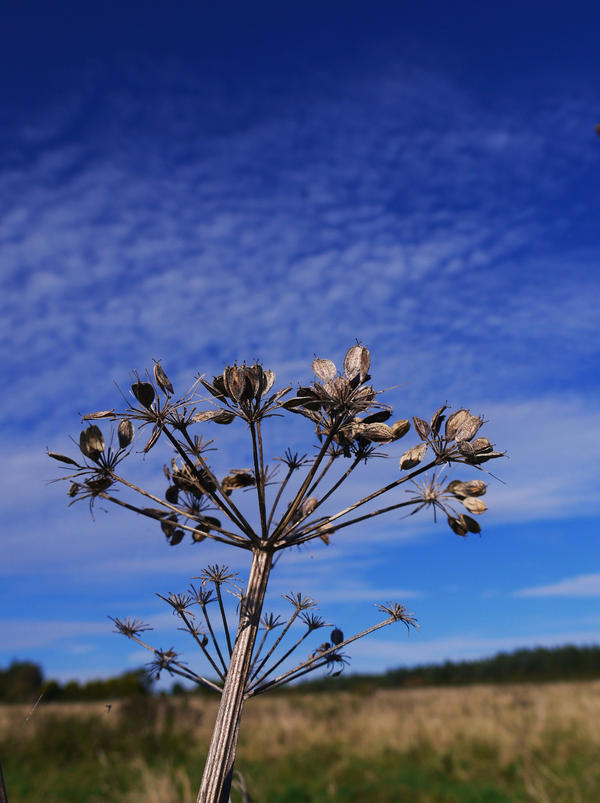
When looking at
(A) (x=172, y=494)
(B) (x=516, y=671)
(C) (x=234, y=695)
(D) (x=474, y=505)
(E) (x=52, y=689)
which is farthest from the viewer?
(B) (x=516, y=671)

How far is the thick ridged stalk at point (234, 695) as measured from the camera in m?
1.40

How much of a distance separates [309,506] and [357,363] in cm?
45

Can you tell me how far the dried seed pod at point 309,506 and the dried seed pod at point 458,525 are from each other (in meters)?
0.39

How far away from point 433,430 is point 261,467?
52 cm

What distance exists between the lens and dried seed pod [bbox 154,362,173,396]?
1823 millimetres

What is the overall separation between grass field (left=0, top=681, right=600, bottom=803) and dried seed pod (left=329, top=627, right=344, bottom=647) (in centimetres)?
1074

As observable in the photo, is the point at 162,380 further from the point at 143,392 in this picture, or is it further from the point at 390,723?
the point at 390,723

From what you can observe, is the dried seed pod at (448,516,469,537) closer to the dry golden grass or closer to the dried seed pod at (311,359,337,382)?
the dried seed pod at (311,359,337,382)

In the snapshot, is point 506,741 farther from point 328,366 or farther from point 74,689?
point 328,366

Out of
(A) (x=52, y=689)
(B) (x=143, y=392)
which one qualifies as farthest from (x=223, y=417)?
(A) (x=52, y=689)

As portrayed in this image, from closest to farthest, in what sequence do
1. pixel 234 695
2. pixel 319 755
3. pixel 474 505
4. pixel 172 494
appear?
pixel 234 695, pixel 474 505, pixel 172 494, pixel 319 755

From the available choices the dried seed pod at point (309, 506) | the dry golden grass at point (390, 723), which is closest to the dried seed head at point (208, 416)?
the dried seed pod at point (309, 506)

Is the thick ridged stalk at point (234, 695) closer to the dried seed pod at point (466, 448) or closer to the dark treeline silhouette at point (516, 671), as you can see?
the dried seed pod at point (466, 448)

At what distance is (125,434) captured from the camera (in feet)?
5.85
